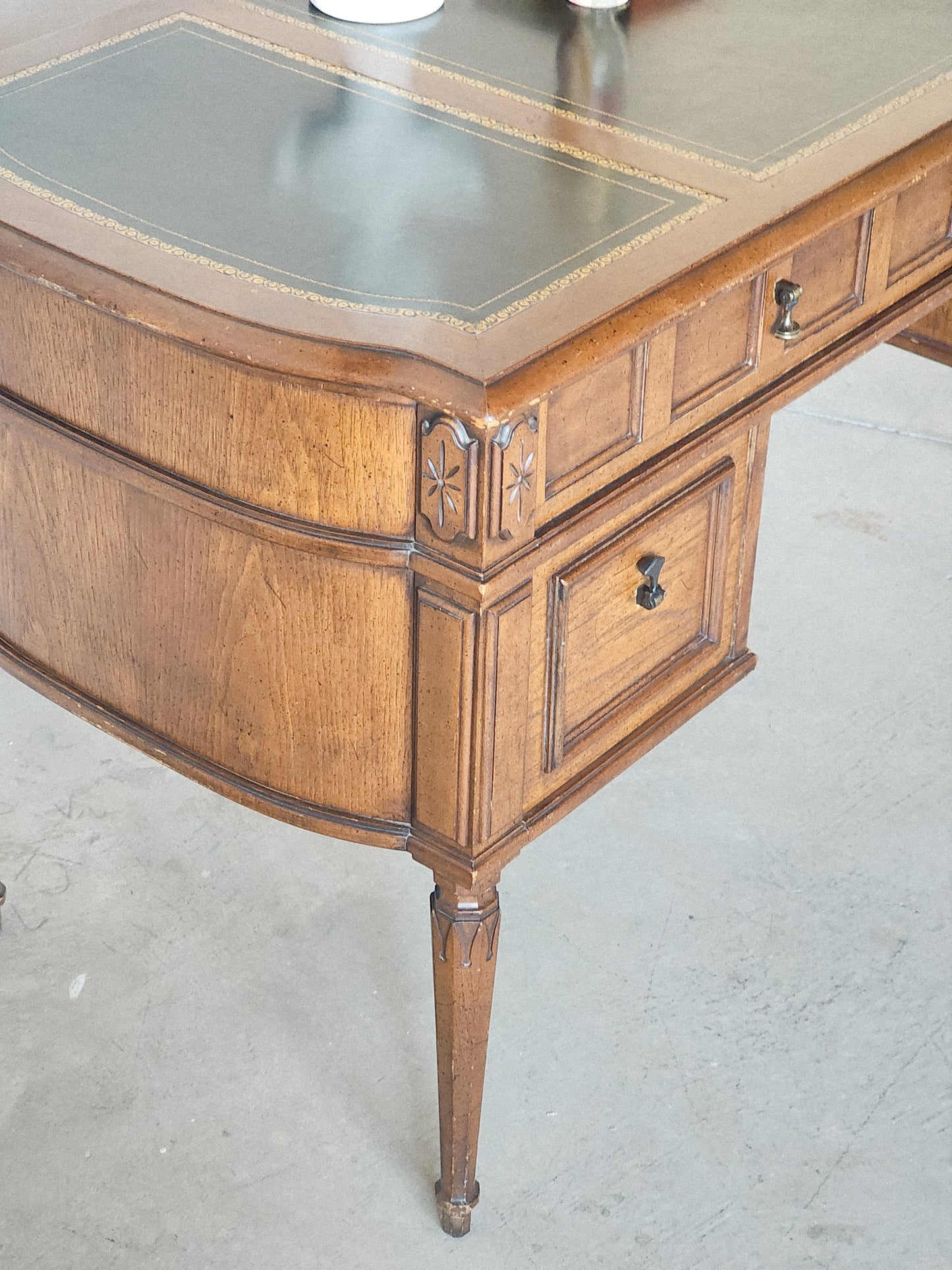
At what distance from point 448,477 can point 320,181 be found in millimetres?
348

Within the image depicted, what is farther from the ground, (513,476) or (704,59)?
(704,59)

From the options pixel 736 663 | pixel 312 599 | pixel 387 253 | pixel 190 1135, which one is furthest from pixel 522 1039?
pixel 387 253

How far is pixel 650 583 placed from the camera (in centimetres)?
133

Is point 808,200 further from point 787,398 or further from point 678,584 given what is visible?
point 678,584

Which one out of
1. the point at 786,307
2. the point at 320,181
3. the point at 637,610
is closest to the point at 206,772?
the point at 637,610

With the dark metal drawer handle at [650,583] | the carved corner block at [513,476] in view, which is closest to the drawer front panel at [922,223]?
the dark metal drawer handle at [650,583]

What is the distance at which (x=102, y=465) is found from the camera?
1.29m

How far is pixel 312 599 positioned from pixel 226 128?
45 centimetres

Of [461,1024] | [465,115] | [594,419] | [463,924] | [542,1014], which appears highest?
[465,115]

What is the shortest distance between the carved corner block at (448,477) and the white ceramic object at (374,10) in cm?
70

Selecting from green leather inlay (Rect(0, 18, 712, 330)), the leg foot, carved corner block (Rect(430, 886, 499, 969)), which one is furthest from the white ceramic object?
the leg foot

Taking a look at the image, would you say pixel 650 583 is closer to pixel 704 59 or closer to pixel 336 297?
pixel 336 297

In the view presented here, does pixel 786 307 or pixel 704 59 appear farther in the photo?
pixel 704 59

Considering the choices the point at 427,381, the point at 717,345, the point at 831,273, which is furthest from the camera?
the point at 831,273
